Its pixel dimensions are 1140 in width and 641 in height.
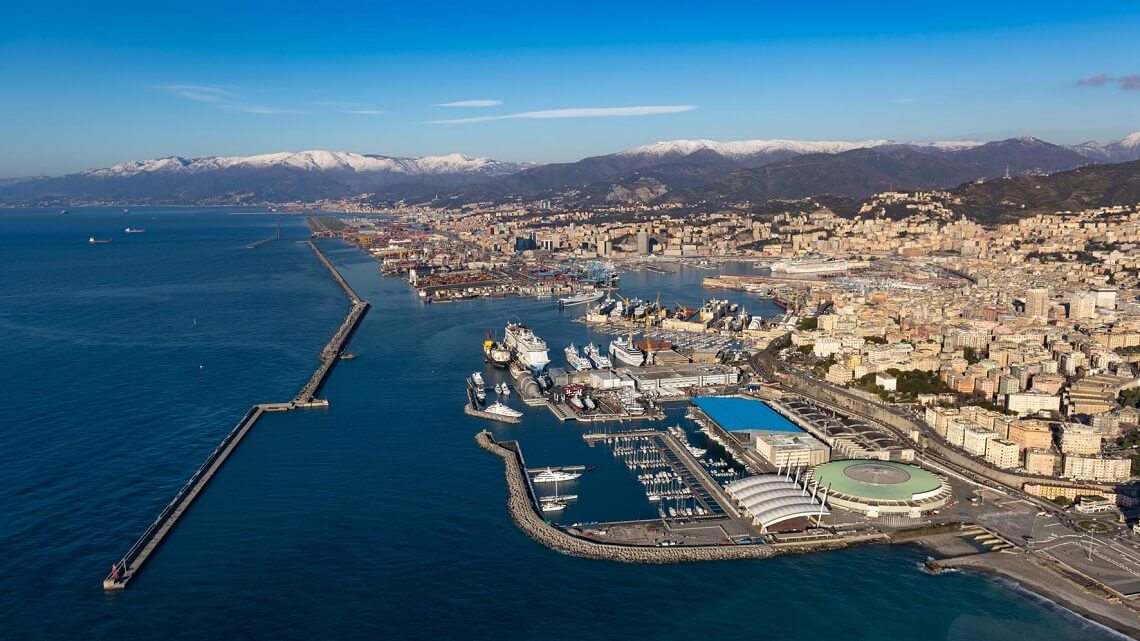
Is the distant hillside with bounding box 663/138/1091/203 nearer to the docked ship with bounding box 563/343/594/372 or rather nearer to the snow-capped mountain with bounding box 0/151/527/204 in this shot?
the snow-capped mountain with bounding box 0/151/527/204

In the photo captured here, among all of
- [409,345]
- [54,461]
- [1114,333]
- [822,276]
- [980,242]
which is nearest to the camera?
[54,461]

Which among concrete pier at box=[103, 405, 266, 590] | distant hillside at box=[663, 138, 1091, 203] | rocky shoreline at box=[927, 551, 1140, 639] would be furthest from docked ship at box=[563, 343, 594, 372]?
distant hillside at box=[663, 138, 1091, 203]

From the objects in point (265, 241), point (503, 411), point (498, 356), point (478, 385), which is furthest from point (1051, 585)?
point (265, 241)

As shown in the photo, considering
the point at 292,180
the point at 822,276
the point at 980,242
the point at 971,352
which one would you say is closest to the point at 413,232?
the point at 822,276

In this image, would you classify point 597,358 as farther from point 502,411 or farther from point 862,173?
point 862,173

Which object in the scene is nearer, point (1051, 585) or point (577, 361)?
point (1051, 585)

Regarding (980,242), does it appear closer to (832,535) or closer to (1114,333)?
(1114,333)
